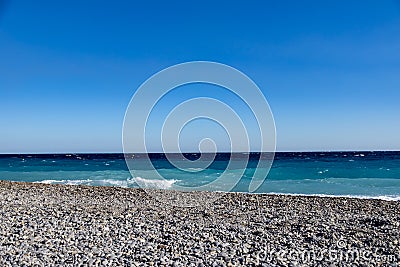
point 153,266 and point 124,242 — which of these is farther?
point 124,242

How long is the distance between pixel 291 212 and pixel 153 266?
18.7ft

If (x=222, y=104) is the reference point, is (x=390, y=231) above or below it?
below

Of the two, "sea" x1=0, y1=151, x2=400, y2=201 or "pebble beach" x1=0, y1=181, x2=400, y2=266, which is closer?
"pebble beach" x1=0, y1=181, x2=400, y2=266

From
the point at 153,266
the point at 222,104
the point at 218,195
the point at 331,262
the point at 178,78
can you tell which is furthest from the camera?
the point at 218,195

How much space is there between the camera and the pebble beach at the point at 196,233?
224 inches

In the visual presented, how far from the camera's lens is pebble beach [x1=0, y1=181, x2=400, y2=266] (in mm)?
5680

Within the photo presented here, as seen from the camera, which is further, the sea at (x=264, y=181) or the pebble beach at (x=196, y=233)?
the sea at (x=264, y=181)

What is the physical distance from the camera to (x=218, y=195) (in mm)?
13844

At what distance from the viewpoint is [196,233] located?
725 cm

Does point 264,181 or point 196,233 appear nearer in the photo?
point 196,233

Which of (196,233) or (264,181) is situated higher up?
(196,233)

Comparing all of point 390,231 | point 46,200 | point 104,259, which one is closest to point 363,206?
point 390,231

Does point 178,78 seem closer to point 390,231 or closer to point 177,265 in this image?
point 177,265

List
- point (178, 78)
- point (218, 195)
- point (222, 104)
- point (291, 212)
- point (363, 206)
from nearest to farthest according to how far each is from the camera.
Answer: point (178, 78) < point (222, 104) < point (291, 212) < point (363, 206) < point (218, 195)
